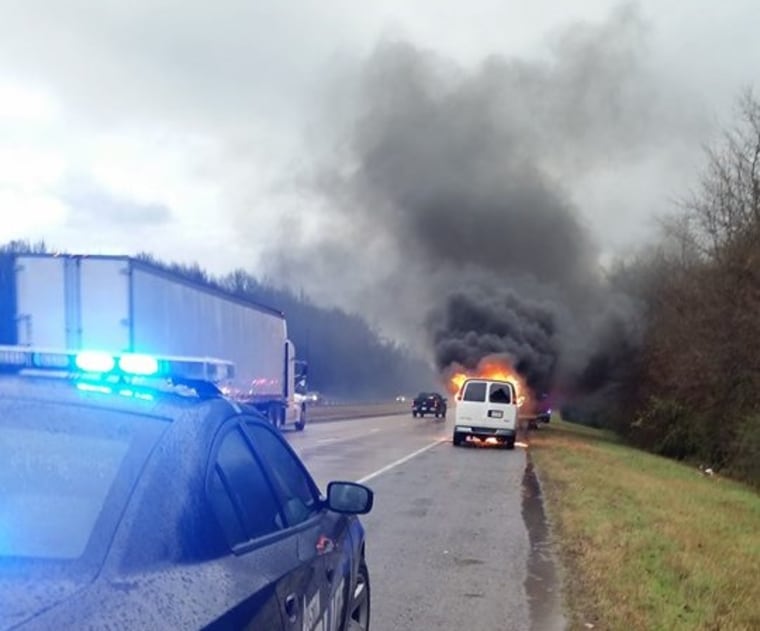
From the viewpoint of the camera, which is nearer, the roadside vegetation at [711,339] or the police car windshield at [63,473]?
the police car windshield at [63,473]

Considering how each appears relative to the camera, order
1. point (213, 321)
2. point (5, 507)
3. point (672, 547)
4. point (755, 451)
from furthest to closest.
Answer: point (755, 451) → point (213, 321) → point (672, 547) → point (5, 507)

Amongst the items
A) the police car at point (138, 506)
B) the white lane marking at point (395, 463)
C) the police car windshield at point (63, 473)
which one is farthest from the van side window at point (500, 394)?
the police car windshield at point (63, 473)

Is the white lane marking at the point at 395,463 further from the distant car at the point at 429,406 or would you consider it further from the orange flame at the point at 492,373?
the distant car at the point at 429,406

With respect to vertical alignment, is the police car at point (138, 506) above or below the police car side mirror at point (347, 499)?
above

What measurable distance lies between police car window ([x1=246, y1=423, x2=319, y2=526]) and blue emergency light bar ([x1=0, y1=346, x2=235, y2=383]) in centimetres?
43

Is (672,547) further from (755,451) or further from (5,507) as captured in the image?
(755,451)

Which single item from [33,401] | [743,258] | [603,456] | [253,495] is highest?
[743,258]

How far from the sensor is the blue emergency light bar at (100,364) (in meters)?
2.92

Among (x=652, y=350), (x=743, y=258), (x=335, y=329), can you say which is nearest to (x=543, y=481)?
(x=743, y=258)

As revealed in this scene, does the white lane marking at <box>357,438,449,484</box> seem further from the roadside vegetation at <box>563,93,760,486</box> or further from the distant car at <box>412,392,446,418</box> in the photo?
the distant car at <box>412,392,446,418</box>

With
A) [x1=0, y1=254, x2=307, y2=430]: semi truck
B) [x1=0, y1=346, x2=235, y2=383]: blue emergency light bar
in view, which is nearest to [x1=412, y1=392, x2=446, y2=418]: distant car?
[x1=0, y1=254, x2=307, y2=430]: semi truck

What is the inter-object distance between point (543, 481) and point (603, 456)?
24.8ft

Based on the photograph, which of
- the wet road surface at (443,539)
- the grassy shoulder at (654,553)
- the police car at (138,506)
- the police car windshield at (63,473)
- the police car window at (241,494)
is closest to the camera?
the police car at (138,506)

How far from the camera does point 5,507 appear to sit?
2426mm
